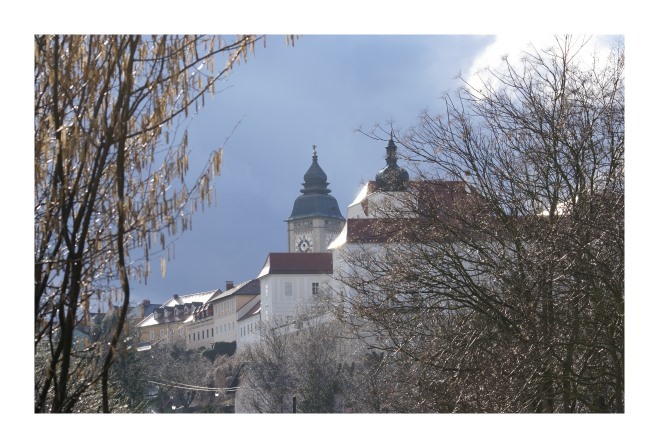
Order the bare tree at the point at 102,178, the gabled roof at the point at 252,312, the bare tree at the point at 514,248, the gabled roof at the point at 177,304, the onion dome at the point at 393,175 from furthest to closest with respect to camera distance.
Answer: the gabled roof at the point at 252,312
the gabled roof at the point at 177,304
the onion dome at the point at 393,175
the bare tree at the point at 514,248
the bare tree at the point at 102,178

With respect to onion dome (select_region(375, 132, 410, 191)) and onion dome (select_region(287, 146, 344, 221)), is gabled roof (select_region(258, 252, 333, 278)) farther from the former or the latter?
onion dome (select_region(375, 132, 410, 191))

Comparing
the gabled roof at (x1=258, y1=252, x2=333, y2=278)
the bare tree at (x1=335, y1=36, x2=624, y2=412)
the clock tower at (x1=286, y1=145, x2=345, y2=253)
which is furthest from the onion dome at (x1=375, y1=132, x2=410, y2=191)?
the clock tower at (x1=286, y1=145, x2=345, y2=253)

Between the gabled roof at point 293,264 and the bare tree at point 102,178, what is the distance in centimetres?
6862

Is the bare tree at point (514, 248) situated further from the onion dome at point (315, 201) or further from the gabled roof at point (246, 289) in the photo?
the onion dome at point (315, 201)

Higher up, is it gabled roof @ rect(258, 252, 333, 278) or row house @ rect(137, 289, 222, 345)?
gabled roof @ rect(258, 252, 333, 278)

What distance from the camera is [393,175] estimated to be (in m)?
12.9

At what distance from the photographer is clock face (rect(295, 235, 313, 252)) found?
108m

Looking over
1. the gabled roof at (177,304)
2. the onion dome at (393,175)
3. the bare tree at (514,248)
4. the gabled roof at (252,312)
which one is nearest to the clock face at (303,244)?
the gabled roof at (177,304)

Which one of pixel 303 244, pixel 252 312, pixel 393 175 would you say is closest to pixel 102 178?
pixel 393 175

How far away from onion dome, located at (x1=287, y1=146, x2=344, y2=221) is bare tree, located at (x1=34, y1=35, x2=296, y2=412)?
9920 centimetres

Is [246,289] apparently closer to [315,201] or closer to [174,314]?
[174,314]

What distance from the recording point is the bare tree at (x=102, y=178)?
4.99 m
